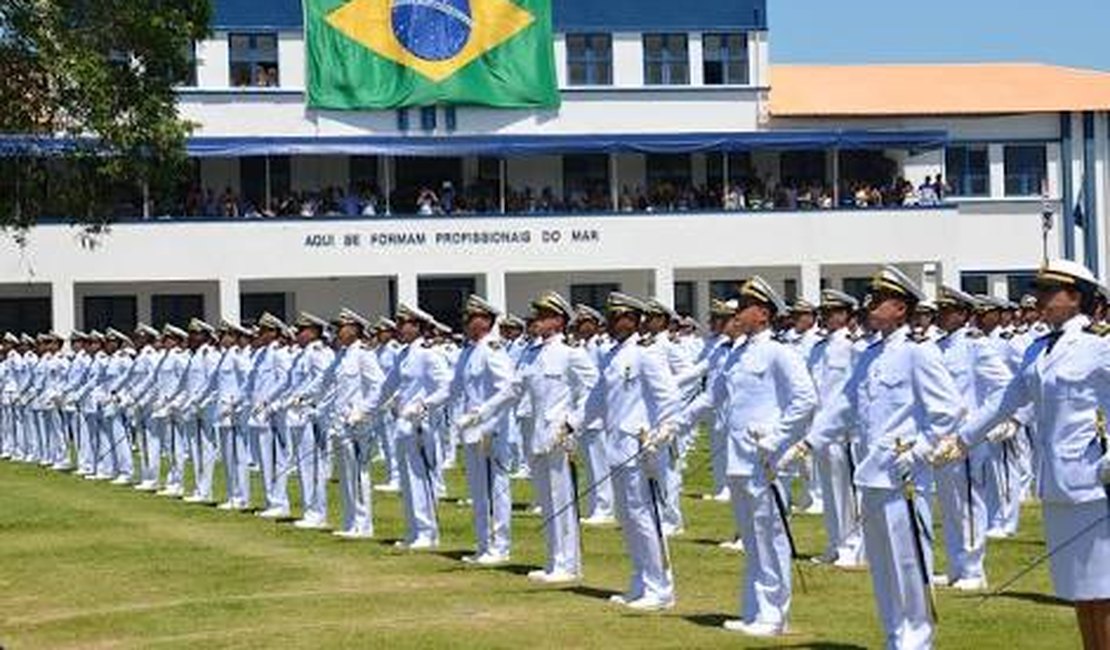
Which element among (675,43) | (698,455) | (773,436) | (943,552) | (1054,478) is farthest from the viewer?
(675,43)

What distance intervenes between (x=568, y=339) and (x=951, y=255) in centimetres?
4452

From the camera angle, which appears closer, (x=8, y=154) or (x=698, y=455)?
(x=8, y=154)

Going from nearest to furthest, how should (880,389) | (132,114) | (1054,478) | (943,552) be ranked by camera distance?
(1054,478) < (880,389) < (943,552) < (132,114)

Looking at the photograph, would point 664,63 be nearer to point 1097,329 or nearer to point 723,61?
point 723,61

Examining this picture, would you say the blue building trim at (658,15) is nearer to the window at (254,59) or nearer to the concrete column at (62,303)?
the window at (254,59)

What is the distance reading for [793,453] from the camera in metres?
15.0

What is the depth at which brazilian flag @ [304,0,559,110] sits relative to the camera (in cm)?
6506

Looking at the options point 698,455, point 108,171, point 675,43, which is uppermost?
point 675,43

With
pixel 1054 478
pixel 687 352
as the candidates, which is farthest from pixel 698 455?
pixel 1054 478

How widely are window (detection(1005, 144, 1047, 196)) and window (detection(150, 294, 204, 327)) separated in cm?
2465

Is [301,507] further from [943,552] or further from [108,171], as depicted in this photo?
[943,552]

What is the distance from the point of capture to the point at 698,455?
36.4m

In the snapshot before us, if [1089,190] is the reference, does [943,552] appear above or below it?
below

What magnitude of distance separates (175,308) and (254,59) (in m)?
8.01
